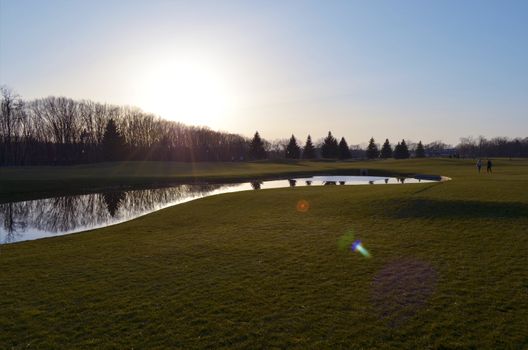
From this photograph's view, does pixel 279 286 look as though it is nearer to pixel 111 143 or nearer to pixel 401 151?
pixel 111 143

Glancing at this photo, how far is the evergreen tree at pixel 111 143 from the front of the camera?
8938cm

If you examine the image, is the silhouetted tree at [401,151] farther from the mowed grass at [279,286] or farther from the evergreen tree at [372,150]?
the mowed grass at [279,286]

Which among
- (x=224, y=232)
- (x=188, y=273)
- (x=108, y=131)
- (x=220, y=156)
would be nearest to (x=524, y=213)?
(x=224, y=232)

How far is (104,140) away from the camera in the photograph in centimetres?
9006

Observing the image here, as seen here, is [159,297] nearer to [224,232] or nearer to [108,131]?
[224,232]

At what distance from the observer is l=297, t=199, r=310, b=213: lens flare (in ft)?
75.9

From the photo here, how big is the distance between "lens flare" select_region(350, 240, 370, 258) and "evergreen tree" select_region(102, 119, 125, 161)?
87257 millimetres

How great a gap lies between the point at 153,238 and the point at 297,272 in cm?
864

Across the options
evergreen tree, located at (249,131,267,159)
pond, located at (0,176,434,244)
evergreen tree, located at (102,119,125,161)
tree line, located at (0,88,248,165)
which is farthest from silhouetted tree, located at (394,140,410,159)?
pond, located at (0,176,434,244)

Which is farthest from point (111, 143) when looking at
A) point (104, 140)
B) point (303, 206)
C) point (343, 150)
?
point (303, 206)

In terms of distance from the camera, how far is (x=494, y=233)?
14.5 m

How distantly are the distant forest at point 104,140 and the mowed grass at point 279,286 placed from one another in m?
81.5

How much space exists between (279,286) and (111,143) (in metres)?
89.5

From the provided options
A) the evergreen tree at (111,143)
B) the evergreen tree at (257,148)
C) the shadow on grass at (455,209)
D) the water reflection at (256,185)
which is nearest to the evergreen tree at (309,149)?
the evergreen tree at (257,148)
